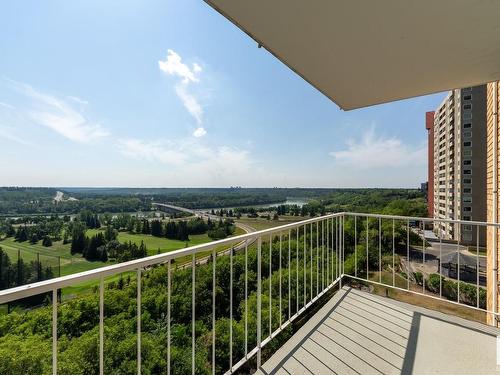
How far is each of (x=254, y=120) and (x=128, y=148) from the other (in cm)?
2776

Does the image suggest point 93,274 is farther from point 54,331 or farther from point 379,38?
point 379,38

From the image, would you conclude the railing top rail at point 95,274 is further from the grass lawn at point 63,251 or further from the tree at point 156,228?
the tree at point 156,228

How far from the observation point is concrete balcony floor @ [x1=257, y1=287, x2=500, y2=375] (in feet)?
5.83

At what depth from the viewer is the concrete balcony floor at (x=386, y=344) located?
5.83 feet

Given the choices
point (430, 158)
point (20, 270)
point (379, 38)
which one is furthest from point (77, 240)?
point (430, 158)

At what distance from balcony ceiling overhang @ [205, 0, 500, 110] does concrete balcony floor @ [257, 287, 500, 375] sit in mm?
2227

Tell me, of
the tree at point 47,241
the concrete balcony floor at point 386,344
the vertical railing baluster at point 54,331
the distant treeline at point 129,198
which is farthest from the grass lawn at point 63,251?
the vertical railing baluster at point 54,331

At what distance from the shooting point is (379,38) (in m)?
1.62

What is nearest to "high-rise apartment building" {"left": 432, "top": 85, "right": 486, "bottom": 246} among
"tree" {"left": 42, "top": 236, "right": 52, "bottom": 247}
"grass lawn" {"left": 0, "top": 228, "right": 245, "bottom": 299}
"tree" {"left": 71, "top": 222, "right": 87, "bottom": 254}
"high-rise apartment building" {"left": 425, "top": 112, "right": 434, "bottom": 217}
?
"high-rise apartment building" {"left": 425, "top": 112, "right": 434, "bottom": 217}

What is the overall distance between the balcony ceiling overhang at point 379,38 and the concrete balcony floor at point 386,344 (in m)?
2.23

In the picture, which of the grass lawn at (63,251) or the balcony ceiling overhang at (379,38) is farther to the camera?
the grass lawn at (63,251)

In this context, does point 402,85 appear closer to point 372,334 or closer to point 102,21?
point 372,334

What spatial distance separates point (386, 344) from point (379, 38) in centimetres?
231

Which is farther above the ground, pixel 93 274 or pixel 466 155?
pixel 466 155
